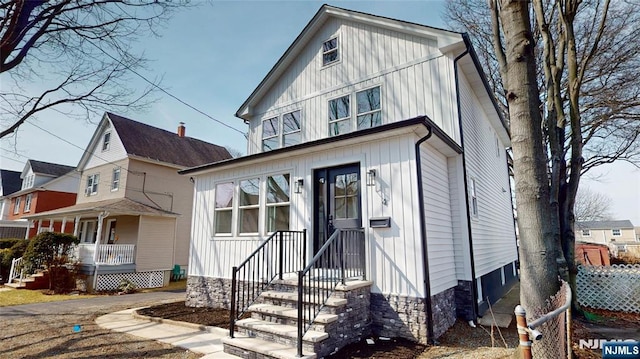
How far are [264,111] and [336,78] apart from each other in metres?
2.92

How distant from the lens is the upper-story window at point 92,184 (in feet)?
59.4

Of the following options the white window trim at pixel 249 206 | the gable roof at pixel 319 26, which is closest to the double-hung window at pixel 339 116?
the gable roof at pixel 319 26

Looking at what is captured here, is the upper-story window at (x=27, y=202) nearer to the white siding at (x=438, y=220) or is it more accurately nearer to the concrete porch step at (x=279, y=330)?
the concrete porch step at (x=279, y=330)

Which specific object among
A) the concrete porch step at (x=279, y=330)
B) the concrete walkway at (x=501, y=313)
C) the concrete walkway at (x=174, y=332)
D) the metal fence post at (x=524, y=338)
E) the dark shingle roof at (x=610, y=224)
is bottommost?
the concrete walkway at (x=174, y=332)

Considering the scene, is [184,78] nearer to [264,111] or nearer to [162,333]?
[264,111]

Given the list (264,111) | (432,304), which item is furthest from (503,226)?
(264,111)

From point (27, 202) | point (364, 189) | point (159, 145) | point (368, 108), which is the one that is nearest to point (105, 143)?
point (159, 145)

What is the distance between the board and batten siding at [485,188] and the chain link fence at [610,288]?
2.05 metres

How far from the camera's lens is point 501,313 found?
23.4 feet

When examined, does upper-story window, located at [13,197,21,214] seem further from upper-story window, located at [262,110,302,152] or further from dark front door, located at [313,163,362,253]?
dark front door, located at [313,163,362,253]

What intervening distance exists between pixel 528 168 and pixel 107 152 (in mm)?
20009

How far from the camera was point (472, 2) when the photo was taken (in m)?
12.6

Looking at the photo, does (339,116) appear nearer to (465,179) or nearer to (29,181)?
(465,179)

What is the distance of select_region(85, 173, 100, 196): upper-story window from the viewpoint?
1809cm
